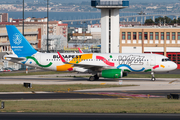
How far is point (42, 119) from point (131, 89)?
18.8 m

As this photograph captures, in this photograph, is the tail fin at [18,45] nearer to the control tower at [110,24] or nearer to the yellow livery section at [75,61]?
the yellow livery section at [75,61]

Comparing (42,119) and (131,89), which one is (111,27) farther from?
(42,119)

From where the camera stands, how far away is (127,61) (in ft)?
153

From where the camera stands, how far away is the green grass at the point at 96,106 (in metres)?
23.9

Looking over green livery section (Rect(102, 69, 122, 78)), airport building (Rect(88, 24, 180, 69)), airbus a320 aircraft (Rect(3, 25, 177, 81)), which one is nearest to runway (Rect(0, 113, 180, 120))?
green livery section (Rect(102, 69, 122, 78))

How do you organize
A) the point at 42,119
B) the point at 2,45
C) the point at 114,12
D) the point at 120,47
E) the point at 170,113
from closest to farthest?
the point at 42,119, the point at 170,113, the point at 114,12, the point at 120,47, the point at 2,45

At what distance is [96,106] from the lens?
1012 inches

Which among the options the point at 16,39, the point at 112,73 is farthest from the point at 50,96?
the point at 16,39

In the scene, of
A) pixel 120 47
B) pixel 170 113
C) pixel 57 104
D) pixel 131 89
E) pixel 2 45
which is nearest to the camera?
pixel 170 113

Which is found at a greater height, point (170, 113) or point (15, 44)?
point (15, 44)

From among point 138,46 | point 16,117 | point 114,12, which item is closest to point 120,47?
point 138,46

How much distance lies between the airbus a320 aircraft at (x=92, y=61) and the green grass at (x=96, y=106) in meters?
17.8

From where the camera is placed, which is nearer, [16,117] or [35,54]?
[16,117]

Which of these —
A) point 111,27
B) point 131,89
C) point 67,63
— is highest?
point 111,27
